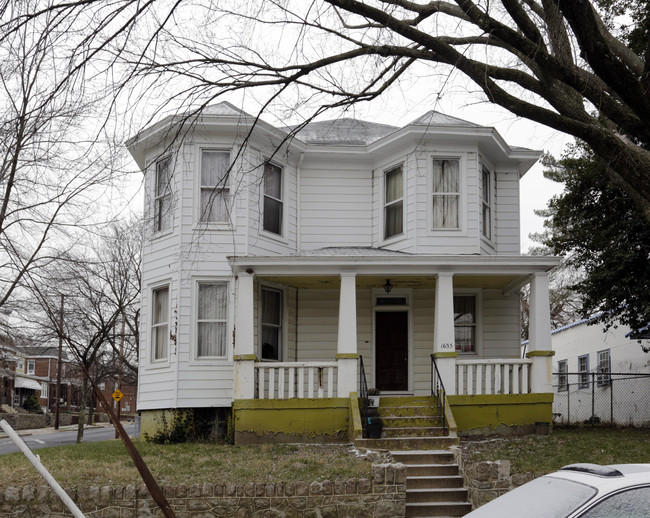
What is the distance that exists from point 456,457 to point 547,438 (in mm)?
3003

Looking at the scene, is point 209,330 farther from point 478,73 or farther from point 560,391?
point 560,391

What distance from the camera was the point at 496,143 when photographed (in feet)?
59.1

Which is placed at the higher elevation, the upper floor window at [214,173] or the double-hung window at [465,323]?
the upper floor window at [214,173]

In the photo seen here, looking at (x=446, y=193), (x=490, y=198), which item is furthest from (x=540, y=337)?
(x=490, y=198)

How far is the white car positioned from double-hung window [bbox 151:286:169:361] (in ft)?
43.5

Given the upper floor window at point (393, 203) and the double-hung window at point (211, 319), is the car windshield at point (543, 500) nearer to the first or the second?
the double-hung window at point (211, 319)

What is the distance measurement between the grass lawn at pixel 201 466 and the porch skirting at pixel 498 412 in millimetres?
2686

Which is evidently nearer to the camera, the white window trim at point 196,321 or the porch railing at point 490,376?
the porch railing at point 490,376

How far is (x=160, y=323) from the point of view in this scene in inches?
701

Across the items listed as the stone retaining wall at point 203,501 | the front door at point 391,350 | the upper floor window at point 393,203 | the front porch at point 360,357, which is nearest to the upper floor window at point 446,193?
the upper floor window at point 393,203

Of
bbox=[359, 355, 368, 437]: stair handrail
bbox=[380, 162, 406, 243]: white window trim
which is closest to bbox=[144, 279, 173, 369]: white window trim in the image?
bbox=[359, 355, 368, 437]: stair handrail

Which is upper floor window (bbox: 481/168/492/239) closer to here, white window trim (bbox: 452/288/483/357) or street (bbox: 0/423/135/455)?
white window trim (bbox: 452/288/483/357)

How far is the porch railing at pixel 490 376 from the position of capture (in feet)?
51.1

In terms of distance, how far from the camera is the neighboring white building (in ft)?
77.0
